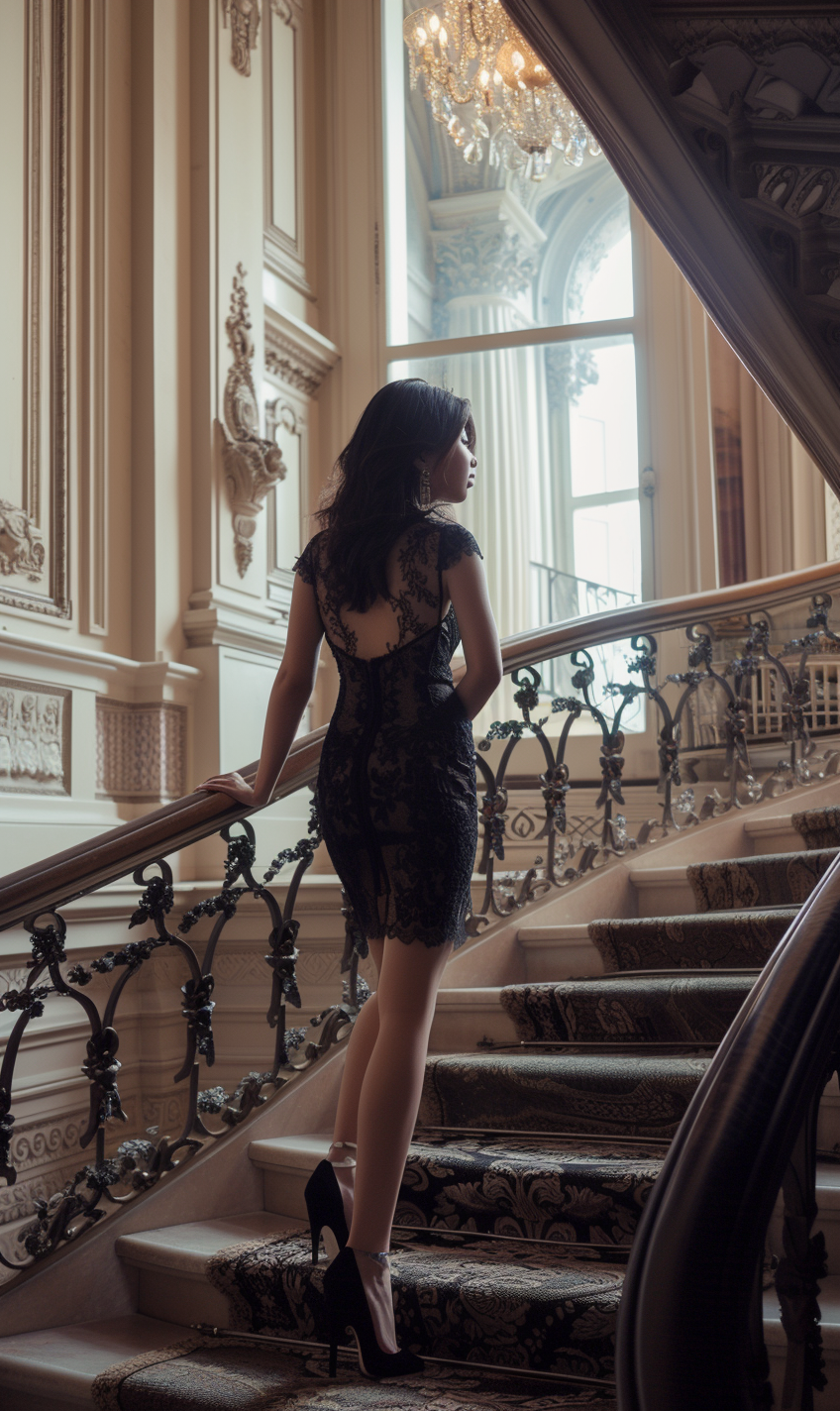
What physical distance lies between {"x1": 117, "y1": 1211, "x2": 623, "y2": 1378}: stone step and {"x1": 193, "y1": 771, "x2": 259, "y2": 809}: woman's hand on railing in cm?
84

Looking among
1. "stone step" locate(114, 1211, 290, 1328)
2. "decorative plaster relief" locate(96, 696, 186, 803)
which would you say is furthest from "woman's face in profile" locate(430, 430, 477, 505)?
"decorative plaster relief" locate(96, 696, 186, 803)

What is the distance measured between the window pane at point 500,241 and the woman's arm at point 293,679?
5.43 meters

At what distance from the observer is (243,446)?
5.14 m

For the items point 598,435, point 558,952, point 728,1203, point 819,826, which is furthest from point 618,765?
point 598,435

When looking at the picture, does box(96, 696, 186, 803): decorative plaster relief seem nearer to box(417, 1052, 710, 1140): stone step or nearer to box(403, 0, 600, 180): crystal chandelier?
box(417, 1052, 710, 1140): stone step

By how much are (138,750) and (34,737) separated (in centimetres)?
A: 58

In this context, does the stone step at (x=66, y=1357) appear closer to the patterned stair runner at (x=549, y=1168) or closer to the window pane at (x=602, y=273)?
the patterned stair runner at (x=549, y=1168)

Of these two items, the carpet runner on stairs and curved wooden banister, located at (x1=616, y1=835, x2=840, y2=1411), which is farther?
the carpet runner on stairs

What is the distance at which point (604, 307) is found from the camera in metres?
7.61

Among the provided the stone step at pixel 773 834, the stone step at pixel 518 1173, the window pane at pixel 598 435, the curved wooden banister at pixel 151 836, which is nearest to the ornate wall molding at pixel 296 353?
the window pane at pixel 598 435

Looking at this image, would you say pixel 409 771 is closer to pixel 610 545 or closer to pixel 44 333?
pixel 44 333

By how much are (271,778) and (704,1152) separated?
1.47 metres

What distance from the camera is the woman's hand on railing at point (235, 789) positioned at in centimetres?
241

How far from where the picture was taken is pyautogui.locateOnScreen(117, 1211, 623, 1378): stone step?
1.88 metres
